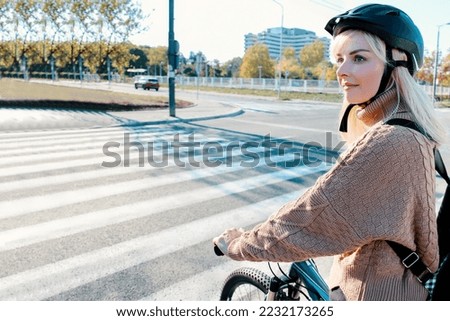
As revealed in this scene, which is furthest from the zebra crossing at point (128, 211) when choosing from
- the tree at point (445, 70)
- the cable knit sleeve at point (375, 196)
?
the tree at point (445, 70)

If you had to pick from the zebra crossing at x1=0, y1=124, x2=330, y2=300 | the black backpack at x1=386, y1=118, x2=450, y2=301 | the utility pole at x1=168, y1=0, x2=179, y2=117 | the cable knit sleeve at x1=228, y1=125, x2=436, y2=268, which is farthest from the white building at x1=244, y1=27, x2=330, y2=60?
the cable knit sleeve at x1=228, y1=125, x2=436, y2=268

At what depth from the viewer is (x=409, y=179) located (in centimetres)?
118

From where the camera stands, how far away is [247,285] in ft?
7.35

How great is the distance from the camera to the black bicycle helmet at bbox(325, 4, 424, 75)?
1333 millimetres

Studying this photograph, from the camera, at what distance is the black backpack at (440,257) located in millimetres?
1243

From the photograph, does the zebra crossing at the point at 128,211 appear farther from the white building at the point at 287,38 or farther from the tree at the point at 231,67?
the white building at the point at 287,38

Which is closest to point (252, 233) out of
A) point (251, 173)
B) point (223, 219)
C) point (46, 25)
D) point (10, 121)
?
point (223, 219)

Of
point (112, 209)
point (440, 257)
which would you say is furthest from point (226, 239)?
point (112, 209)

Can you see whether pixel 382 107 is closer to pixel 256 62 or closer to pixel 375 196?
pixel 375 196

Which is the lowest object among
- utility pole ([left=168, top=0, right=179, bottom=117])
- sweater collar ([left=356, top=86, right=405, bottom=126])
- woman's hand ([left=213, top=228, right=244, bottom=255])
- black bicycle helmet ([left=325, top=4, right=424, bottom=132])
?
woman's hand ([left=213, top=228, right=244, bottom=255])

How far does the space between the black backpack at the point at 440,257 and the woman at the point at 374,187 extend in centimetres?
2

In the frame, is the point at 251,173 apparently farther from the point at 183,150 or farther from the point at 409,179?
the point at 409,179

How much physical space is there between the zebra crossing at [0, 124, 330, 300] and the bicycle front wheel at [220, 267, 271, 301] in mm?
734

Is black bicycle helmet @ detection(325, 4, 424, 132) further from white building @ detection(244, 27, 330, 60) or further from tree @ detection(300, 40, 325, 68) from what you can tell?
white building @ detection(244, 27, 330, 60)
